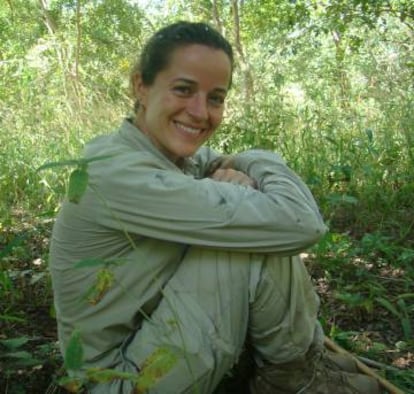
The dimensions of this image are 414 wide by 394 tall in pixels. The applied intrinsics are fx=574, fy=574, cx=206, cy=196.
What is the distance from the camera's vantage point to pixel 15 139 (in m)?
4.02

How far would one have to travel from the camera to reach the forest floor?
69.4 inches

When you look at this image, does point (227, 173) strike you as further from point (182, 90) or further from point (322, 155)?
point (322, 155)

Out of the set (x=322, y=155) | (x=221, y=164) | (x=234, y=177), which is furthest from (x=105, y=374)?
(x=322, y=155)

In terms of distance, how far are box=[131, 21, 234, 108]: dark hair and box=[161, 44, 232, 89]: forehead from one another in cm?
2

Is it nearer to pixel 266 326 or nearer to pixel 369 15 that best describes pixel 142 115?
pixel 266 326

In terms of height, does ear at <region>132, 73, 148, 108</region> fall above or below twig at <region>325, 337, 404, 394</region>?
above

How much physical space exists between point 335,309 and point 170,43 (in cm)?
124

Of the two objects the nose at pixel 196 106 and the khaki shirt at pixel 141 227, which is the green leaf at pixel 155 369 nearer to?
the khaki shirt at pixel 141 227

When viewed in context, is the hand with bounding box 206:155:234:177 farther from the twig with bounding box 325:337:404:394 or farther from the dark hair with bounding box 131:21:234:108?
the twig with bounding box 325:337:404:394

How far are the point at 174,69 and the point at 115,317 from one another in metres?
0.68

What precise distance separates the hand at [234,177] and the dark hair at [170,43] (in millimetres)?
322

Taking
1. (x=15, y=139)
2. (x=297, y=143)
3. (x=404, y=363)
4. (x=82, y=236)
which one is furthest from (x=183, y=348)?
(x=15, y=139)

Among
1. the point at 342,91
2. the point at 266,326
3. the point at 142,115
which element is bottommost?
the point at 266,326

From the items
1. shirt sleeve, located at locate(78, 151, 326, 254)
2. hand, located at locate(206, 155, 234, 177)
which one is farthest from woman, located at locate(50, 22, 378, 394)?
hand, located at locate(206, 155, 234, 177)
